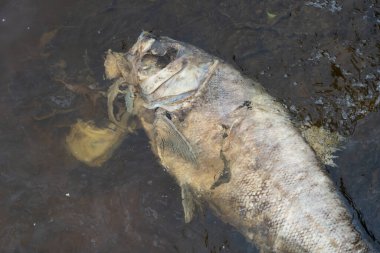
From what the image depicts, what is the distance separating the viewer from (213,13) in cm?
550

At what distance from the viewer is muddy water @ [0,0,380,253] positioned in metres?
4.64

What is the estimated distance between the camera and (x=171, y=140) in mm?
4387

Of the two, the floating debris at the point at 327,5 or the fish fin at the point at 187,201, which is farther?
the floating debris at the point at 327,5

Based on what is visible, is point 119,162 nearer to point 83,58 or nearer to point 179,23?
point 83,58

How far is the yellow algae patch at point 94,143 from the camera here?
4949 millimetres

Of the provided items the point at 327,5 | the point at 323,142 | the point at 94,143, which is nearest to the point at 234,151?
the point at 323,142

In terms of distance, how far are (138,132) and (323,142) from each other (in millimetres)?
1803

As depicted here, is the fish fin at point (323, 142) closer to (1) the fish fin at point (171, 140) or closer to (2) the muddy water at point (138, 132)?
(2) the muddy water at point (138, 132)

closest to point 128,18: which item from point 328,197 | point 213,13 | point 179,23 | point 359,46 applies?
point 179,23

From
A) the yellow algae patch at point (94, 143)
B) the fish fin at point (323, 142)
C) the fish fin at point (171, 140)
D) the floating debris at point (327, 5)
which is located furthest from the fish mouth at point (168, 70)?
the floating debris at point (327, 5)

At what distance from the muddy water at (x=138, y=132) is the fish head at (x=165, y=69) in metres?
0.67

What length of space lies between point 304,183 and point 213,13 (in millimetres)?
2405

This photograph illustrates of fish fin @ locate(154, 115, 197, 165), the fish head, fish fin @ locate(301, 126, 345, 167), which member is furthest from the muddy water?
the fish head

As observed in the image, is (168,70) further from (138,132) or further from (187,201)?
(187,201)
